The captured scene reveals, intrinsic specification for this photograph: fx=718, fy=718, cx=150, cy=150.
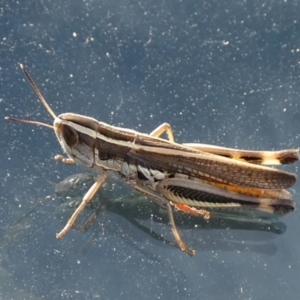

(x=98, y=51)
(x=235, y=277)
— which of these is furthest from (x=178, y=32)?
(x=235, y=277)

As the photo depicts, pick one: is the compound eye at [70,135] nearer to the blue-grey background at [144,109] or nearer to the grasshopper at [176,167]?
the grasshopper at [176,167]

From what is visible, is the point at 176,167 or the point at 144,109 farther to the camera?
the point at 144,109

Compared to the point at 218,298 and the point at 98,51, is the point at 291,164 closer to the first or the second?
the point at 218,298

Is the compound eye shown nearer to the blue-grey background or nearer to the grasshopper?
the grasshopper

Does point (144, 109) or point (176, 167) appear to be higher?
point (144, 109)

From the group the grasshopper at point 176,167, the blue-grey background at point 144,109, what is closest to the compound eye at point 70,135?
the grasshopper at point 176,167

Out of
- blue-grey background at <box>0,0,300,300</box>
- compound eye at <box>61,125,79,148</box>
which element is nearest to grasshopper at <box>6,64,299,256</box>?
compound eye at <box>61,125,79,148</box>
